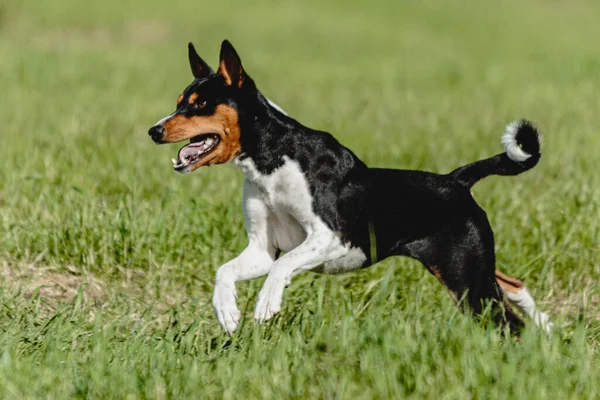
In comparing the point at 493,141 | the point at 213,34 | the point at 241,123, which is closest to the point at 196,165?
the point at 241,123

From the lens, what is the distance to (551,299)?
6227mm

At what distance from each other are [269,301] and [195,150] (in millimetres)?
811

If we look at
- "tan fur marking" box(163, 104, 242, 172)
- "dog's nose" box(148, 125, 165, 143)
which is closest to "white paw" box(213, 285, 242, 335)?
"tan fur marking" box(163, 104, 242, 172)

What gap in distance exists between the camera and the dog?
189 inches

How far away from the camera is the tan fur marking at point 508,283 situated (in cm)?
546

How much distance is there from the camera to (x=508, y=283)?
548 centimetres

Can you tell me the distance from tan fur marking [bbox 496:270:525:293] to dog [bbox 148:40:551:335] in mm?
183

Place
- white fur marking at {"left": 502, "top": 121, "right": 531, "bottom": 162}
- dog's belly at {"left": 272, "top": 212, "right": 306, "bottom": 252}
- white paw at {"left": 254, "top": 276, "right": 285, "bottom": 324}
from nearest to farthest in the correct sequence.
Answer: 1. white paw at {"left": 254, "top": 276, "right": 285, "bottom": 324}
2. dog's belly at {"left": 272, "top": 212, "right": 306, "bottom": 252}
3. white fur marking at {"left": 502, "top": 121, "right": 531, "bottom": 162}

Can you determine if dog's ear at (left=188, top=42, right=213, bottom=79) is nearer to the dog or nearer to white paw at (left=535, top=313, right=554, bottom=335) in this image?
the dog

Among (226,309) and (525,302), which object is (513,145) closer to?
(525,302)

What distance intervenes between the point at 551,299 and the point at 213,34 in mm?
15841

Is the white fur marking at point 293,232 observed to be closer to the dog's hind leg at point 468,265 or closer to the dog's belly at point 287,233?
the dog's belly at point 287,233

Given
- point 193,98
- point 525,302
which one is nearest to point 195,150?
point 193,98

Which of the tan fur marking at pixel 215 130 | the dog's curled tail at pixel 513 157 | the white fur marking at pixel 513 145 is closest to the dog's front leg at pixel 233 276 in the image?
the tan fur marking at pixel 215 130
